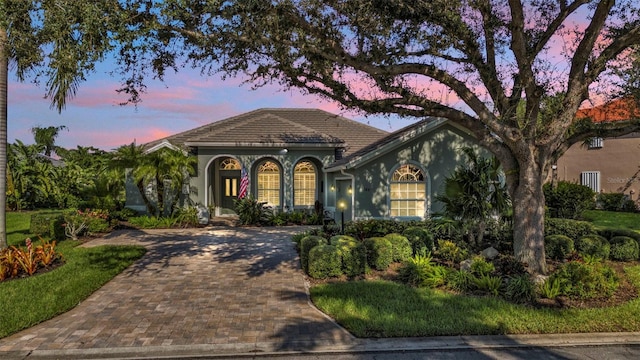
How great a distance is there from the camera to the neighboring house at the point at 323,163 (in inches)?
632

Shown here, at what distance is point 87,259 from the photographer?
1076 cm

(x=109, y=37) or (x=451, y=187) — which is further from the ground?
(x=109, y=37)

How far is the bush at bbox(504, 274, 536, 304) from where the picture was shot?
7.26 metres

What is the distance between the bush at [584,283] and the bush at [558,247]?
2.62 metres

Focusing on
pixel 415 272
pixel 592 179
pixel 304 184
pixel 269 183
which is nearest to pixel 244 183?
pixel 269 183

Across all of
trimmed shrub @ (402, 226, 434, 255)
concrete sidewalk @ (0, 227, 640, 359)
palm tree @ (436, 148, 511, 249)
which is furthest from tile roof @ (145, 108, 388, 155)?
concrete sidewalk @ (0, 227, 640, 359)

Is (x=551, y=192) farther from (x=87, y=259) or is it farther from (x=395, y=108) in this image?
(x=87, y=259)

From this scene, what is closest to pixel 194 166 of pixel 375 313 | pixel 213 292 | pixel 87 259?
pixel 87 259

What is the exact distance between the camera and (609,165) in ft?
87.4

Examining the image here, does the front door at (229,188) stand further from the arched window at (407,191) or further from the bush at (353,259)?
the bush at (353,259)

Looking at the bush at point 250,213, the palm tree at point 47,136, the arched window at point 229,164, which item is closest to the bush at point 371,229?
the bush at point 250,213

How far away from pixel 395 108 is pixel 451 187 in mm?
3423

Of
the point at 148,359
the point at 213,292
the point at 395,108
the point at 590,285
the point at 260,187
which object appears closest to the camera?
the point at 148,359

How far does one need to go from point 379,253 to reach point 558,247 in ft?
16.1
